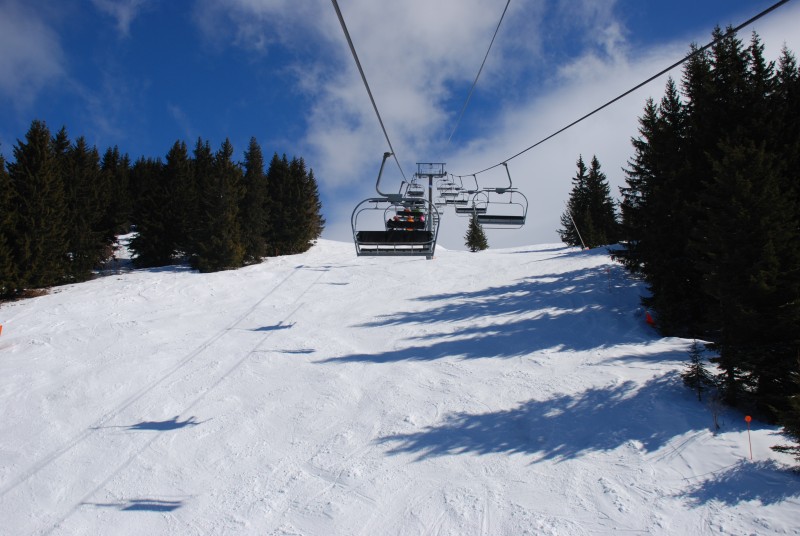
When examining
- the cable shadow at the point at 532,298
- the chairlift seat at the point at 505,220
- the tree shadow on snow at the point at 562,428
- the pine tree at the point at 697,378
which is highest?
the chairlift seat at the point at 505,220

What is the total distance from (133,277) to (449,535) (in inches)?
1045

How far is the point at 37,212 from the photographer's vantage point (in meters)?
22.4

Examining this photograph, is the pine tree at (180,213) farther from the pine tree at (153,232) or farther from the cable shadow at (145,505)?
the cable shadow at (145,505)

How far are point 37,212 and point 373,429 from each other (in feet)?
80.5

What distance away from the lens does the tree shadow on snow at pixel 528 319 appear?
532 inches

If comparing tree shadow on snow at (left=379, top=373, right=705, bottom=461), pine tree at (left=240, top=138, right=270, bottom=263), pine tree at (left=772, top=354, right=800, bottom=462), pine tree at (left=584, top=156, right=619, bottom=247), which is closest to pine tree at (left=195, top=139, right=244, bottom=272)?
pine tree at (left=240, top=138, right=270, bottom=263)

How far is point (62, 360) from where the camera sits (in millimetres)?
13023

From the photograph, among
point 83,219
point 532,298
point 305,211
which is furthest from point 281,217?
point 532,298

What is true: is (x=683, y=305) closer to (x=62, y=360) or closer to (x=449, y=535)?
(x=449, y=535)

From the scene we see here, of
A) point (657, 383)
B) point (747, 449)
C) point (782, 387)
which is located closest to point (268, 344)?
point (657, 383)

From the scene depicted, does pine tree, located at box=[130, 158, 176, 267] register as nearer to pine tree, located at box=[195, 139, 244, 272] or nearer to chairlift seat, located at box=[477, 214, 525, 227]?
pine tree, located at box=[195, 139, 244, 272]

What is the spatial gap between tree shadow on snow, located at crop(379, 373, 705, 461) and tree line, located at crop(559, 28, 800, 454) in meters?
1.91

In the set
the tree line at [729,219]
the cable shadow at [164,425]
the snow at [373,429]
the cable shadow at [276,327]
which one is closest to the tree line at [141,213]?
the snow at [373,429]

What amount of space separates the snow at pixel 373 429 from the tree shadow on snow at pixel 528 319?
0.13 meters
